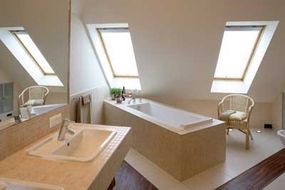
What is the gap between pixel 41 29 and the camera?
1750 mm

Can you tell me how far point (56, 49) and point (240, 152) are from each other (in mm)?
3039

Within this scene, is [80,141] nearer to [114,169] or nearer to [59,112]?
[59,112]

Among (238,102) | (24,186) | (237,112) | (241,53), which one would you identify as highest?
(241,53)

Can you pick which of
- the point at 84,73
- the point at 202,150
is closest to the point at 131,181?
the point at 202,150

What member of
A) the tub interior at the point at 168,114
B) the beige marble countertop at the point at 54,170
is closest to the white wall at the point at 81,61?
the tub interior at the point at 168,114

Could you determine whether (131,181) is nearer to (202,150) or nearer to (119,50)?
(202,150)

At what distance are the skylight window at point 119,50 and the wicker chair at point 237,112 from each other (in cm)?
186

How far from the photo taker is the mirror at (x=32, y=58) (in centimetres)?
143

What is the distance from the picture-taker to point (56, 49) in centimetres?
195

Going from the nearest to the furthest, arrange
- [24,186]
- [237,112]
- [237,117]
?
[24,186] → [237,117] → [237,112]

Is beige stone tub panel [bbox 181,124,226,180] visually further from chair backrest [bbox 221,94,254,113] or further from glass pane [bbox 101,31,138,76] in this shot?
glass pane [bbox 101,31,138,76]

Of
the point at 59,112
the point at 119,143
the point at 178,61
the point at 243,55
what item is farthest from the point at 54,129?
the point at 243,55

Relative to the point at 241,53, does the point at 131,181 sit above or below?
below

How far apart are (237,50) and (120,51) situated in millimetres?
2110
